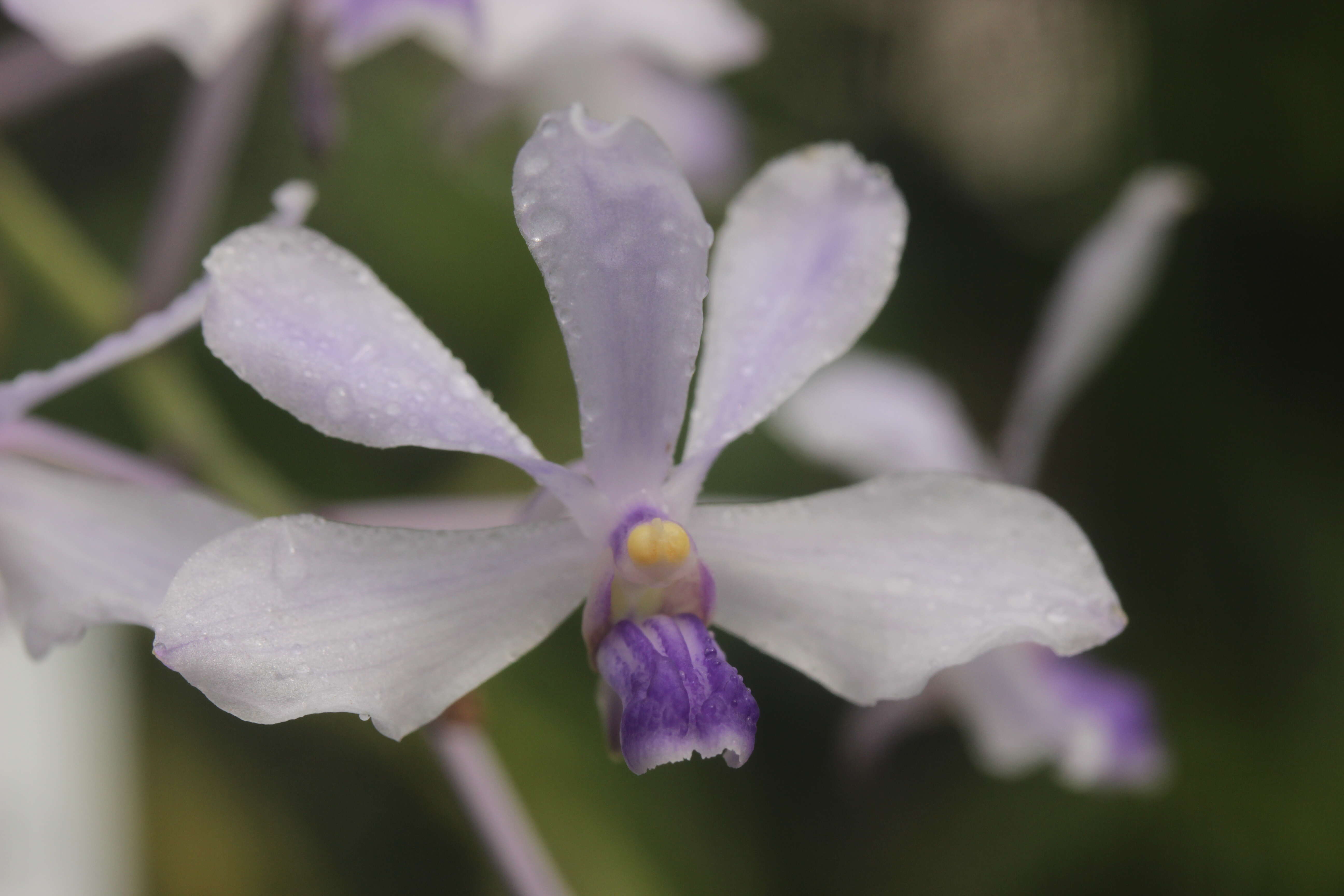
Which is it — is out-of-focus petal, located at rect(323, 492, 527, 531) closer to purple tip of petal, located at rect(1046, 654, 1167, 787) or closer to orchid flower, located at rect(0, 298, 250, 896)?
orchid flower, located at rect(0, 298, 250, 896)

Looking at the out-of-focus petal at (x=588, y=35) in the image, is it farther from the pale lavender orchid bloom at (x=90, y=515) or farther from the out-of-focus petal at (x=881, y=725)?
the out-of-focus petal at (x=881, y=725)

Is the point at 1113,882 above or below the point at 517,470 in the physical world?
below

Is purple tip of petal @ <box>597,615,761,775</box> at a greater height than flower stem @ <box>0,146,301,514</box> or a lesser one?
greater

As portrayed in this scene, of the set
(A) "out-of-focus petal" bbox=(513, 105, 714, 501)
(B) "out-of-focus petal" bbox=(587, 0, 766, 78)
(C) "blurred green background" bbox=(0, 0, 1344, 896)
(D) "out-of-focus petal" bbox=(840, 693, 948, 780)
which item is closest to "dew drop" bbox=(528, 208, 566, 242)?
(A) "out-of-focus petal" bbox=(513, 105, 714, 501)

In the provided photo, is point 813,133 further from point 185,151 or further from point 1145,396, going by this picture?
point 185,151

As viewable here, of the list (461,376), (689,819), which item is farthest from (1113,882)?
(461,376)
